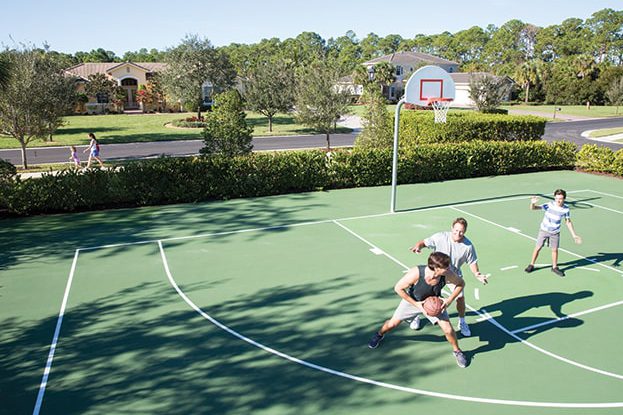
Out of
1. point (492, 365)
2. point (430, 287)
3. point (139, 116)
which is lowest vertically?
point (492, 365)

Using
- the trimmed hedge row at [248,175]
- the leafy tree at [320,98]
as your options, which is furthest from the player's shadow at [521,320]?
the leafy tree at [320,98]

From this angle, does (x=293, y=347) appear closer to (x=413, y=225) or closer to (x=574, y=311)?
(x=574, y=311)

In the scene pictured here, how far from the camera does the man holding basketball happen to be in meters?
6.84

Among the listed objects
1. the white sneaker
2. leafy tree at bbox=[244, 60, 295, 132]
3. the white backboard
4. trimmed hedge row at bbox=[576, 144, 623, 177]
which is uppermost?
leafy tree at bbox=[244, 60, 295, 132]

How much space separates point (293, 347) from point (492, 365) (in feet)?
10.3

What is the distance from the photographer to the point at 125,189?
1670 cm

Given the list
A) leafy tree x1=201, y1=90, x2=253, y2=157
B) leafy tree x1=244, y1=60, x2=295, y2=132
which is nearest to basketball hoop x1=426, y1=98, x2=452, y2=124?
leafy tree x1=201, y1=90, x2=253, y2=157

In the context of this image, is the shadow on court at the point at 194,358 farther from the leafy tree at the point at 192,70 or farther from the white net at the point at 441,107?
the leafy tree at the point at 192,70

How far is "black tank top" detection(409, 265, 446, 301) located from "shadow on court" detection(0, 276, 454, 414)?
1.14 m

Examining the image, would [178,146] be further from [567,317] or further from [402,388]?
[402,388]

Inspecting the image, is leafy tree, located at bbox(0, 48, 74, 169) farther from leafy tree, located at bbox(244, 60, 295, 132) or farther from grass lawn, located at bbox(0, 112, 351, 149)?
leafy tree, located at bbox(244, 60, 295, 132)

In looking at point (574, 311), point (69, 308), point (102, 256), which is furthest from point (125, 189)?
point (574, 311)

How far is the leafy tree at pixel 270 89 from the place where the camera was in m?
38.4

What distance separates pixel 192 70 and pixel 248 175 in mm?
28089
